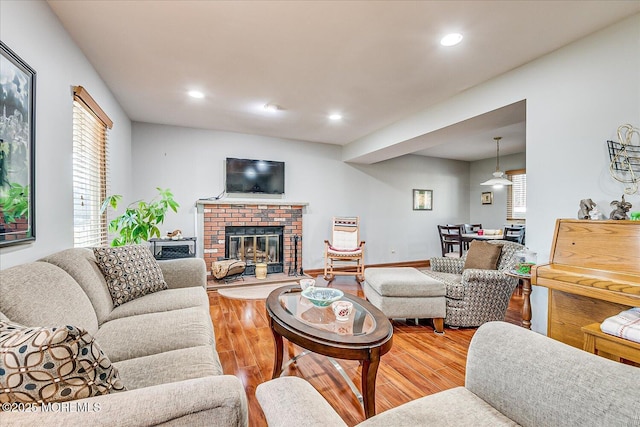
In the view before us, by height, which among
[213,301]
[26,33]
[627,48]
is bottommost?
[213,301]

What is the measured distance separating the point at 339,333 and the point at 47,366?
3.80 feet

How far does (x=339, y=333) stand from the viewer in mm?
1525

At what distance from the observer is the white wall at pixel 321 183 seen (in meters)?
4.36

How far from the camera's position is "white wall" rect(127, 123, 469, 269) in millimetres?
4359

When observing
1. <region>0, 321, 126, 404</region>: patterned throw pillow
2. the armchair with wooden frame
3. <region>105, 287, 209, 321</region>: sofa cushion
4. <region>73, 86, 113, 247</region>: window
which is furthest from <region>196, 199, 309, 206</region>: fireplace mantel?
<region>0, 321, 126, 404</region>: patterned throw pillow

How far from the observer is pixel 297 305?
2.01 meters

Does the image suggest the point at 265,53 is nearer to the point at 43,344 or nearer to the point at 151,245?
the point at 43,344

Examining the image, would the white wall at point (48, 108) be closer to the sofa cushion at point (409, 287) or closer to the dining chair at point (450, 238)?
the sofa cushion at point (409, 287)

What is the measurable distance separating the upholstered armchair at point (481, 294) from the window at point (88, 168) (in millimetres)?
3246

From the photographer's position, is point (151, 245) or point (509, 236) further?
point (509, 236)

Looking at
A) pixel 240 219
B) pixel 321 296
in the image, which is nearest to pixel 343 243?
pixel 240 219

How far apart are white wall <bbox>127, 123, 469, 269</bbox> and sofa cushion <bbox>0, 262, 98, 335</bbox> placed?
10.1 ft

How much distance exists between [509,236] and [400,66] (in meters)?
3.43

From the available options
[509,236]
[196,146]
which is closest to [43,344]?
[196,146]
